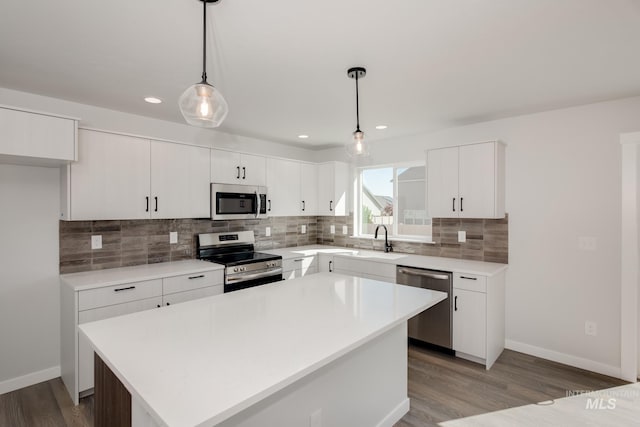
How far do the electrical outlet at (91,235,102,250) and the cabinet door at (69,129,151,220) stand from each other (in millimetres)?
357

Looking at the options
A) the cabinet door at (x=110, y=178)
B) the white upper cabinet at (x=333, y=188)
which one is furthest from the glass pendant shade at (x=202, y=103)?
the white upper cabinet at (x=333, y=188)

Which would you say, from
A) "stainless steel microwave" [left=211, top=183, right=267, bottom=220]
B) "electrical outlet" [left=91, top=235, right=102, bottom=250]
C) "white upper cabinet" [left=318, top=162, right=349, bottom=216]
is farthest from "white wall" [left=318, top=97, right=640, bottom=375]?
"electrical outlet" [left=91, top=235, right=102, bottom=250]

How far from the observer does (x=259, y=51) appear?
1.98 metres

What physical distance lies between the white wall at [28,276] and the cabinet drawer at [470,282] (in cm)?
370

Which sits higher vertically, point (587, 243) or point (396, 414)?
point (587, 243)

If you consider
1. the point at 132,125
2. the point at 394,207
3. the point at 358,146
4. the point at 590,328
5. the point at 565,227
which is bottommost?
the point at 590,328

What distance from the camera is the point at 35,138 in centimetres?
233

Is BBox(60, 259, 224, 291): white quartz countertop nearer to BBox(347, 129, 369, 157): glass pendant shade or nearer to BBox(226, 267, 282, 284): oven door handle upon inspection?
BBox(226, 267, 282, 284): oven door handle

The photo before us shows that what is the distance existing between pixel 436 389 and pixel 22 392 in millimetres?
3413

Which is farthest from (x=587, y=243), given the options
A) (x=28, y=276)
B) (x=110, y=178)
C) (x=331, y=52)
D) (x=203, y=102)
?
(x=28, y=276)

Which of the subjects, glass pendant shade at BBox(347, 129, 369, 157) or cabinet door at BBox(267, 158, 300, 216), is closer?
glass pendant shade at BBox(347, 129, 369, 157)

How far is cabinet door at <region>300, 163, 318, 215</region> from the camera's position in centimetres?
465

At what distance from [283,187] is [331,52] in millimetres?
2527

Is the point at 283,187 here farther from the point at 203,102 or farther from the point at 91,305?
the point at 203,102
